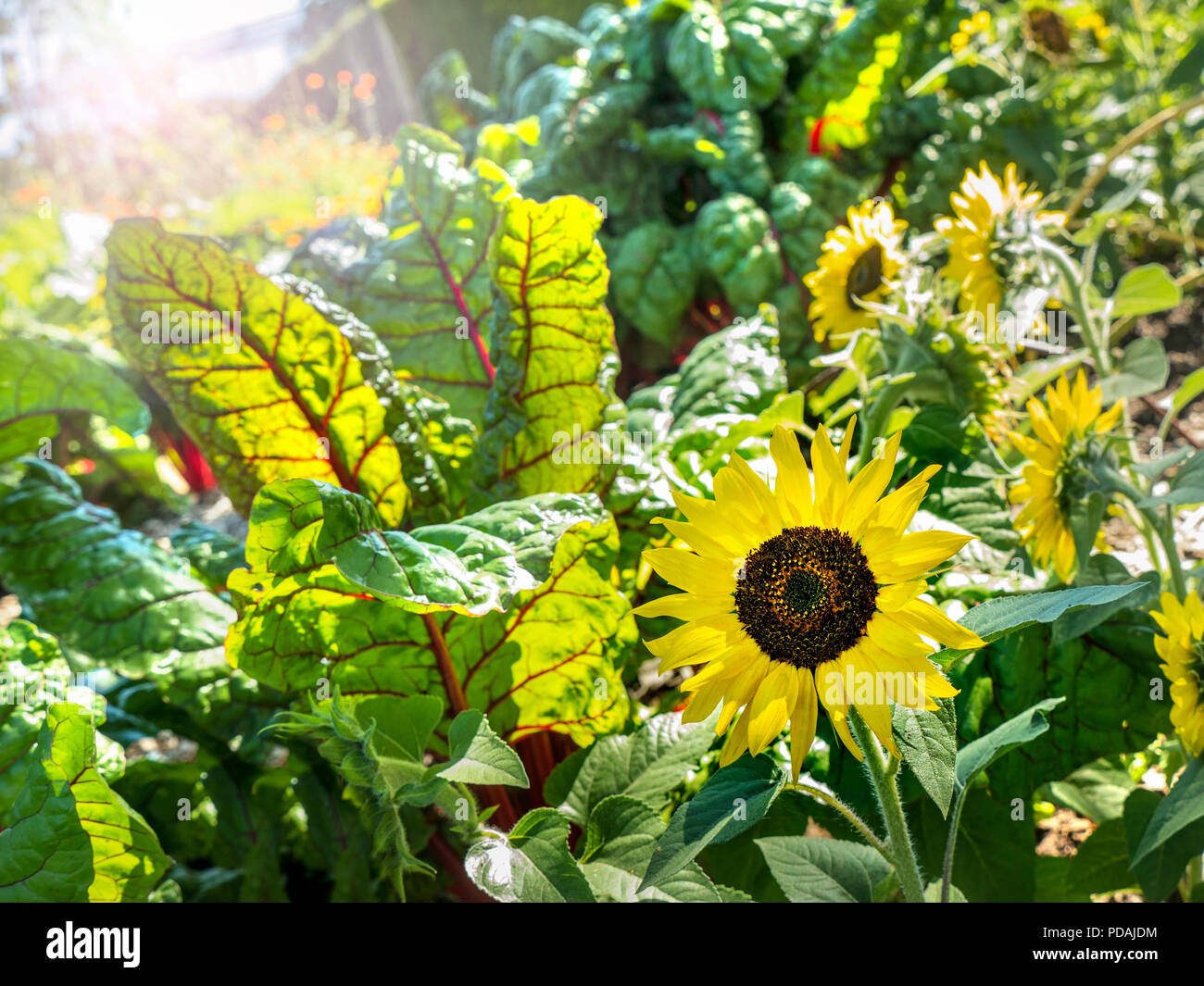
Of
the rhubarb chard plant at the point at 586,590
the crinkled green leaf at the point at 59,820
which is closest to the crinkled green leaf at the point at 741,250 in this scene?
the rhubarb chard plant at the point at 586,590

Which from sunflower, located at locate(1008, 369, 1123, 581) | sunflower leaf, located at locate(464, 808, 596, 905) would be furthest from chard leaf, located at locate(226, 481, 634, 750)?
sunflower, located at locate(1008, 369, 1123, 581)

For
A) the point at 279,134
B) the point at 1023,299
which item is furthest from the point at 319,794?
the point at 279,134

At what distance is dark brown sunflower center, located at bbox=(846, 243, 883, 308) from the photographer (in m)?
1.31

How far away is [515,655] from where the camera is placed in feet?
3.75

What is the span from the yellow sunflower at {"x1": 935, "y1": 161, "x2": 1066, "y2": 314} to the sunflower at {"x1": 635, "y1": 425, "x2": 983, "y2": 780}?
622 millimetres

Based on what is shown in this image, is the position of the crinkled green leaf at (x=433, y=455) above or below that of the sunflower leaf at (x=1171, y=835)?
above

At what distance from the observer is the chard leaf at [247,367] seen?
1.14 m

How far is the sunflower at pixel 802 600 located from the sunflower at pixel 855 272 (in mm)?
589

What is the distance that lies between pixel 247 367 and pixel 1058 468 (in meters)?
1.00

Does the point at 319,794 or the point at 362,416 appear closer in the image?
the point at 362,416

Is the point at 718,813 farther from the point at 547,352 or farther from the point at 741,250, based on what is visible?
the point at 741,250

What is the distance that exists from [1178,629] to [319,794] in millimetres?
1099

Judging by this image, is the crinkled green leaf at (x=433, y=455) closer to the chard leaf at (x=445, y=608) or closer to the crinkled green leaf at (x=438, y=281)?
the crinkled green leaf at (x=438, y=281)
